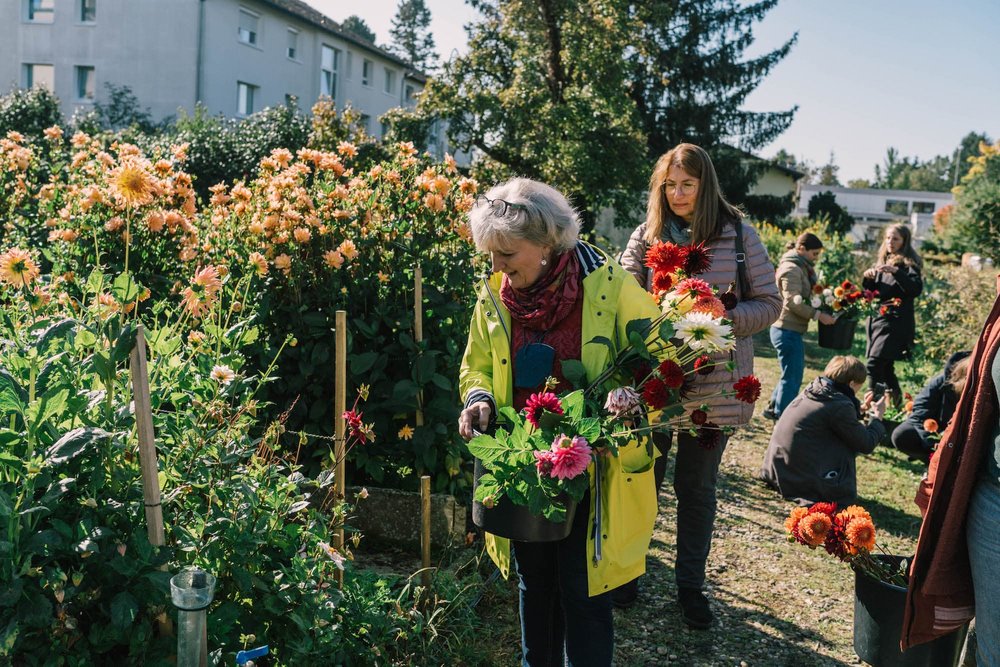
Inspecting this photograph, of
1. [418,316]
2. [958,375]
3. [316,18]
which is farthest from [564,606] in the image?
[316,18]

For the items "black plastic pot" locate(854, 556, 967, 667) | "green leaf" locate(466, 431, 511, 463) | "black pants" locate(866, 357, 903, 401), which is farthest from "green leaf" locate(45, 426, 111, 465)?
"black pants" locate(866, 357, 903, 401)

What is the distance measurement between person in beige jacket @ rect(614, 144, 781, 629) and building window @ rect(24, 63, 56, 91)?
2692 cm

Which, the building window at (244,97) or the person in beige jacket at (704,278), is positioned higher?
the building window at (244,97)

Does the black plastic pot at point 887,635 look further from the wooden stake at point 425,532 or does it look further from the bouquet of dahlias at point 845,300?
the bouquet of dahlias at point 845,300

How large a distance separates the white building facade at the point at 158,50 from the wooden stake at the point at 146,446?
74.6ft

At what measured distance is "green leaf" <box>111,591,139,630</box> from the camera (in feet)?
5.72

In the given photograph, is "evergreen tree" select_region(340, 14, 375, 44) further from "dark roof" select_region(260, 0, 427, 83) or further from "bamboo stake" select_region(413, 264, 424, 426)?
"bamboo stake" select_region(413, 264, 424, 426)

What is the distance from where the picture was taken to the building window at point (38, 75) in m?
25.3

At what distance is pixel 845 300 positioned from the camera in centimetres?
830

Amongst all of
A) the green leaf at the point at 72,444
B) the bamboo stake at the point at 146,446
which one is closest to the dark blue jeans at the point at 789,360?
the bamboo stake at the point at 146,446

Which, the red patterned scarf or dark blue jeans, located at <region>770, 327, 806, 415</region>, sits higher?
the red patterned scarf

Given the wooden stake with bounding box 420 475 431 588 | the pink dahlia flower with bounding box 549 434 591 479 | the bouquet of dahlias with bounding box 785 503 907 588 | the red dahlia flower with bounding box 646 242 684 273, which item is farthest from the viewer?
the wooden stake with bounding box 420 475 431 588

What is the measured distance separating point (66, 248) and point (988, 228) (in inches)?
628

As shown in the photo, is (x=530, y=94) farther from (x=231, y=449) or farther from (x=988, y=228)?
(x=231, y=449)
